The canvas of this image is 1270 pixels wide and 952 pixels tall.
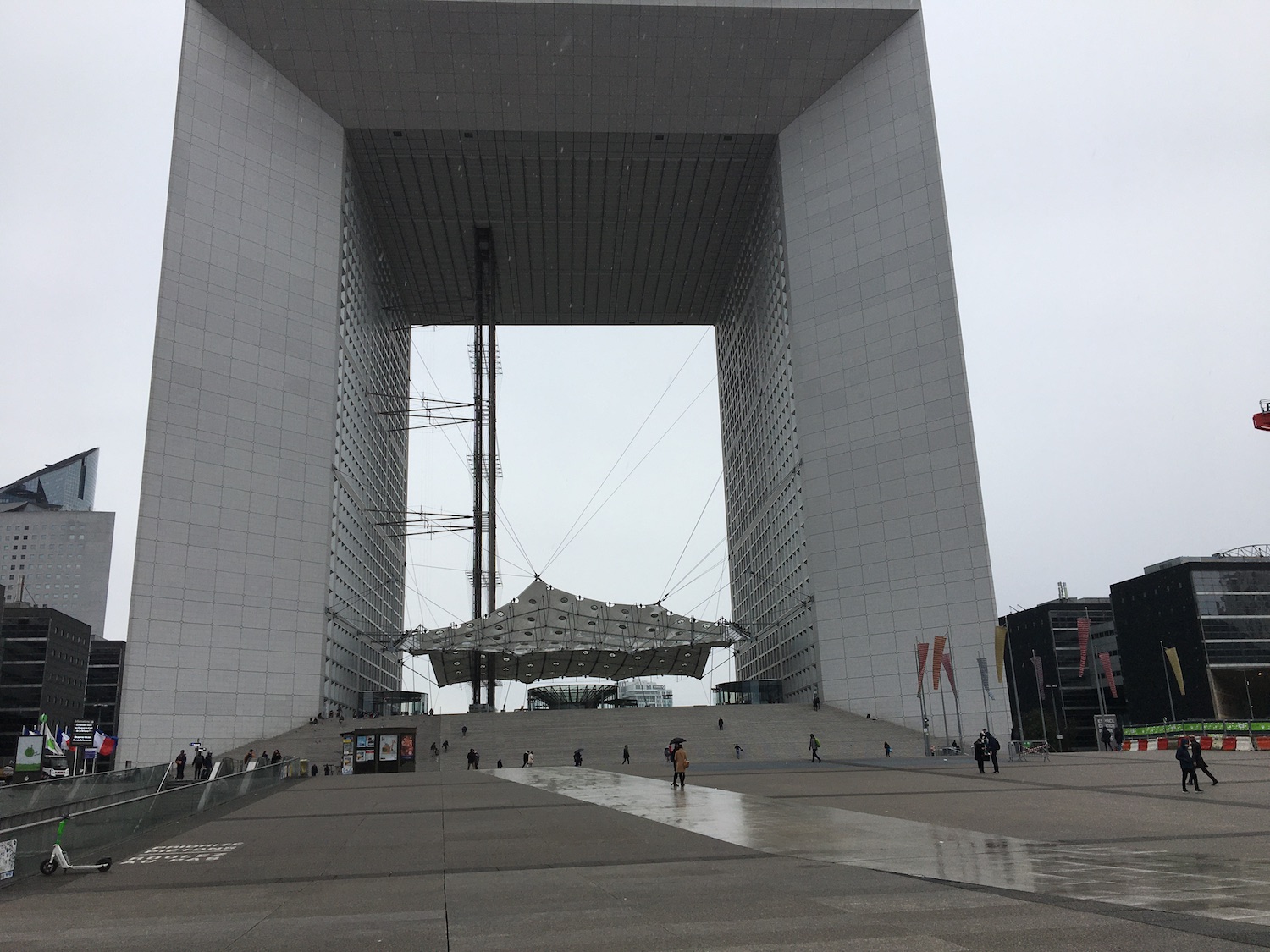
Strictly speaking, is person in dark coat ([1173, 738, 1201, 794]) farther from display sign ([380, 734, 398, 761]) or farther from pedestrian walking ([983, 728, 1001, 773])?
display sign ([380, 734, 398, 761])

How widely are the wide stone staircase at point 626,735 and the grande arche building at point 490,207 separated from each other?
5.39 metres

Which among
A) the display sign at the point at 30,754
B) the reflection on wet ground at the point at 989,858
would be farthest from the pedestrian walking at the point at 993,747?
the display sign at the point at 30,754

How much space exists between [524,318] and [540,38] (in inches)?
1371

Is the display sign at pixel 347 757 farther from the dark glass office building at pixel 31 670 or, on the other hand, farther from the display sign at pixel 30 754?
the dark glass office building at pixel 31 670

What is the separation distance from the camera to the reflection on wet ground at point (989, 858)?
9609mm

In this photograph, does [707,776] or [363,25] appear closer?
[707,776]

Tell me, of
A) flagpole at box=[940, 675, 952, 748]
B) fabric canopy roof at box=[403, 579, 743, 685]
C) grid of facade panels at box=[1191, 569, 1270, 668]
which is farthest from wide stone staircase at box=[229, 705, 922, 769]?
grid of facade panels at box=[1191, 569, 1270, 668]

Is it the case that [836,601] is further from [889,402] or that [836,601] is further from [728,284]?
[728,284]

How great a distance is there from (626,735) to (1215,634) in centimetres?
7945

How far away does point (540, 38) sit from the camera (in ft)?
203

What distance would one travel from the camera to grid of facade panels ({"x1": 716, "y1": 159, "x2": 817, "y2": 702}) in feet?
226

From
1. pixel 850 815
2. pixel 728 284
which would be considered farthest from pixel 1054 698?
pixel 850 815

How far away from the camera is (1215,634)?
10294cm

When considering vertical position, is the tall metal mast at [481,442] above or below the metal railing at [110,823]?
above
